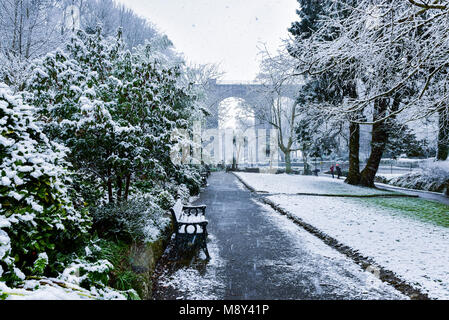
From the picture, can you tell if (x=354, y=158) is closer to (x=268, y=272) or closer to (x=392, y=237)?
(x=392, y=237)

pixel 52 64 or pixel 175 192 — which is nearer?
pixel 52 64

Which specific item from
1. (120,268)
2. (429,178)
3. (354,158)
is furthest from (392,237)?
(429,178)

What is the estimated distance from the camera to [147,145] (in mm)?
5012

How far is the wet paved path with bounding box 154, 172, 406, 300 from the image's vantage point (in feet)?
10.7

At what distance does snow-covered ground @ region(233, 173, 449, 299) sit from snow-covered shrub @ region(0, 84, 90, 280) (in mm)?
4373

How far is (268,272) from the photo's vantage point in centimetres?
389

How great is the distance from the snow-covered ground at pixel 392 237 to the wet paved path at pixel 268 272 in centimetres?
45

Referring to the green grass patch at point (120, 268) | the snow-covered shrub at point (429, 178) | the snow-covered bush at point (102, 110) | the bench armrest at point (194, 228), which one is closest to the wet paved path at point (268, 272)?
the green grass patch at point (120, 268)

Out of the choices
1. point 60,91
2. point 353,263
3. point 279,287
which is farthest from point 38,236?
point 353,263

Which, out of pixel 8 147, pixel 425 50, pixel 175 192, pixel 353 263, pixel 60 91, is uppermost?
pixel 425 50

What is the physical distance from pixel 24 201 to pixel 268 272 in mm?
3301
